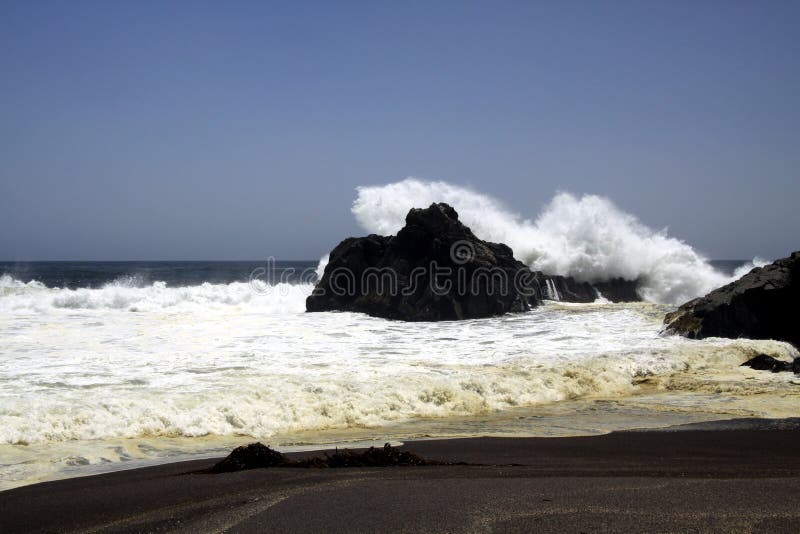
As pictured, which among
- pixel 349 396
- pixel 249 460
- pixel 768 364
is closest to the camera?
pixel 249 460

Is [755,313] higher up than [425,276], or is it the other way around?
[425,276]

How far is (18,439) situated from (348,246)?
716 inches

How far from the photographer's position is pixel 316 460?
5.63 metres

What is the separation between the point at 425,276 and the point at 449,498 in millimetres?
19268

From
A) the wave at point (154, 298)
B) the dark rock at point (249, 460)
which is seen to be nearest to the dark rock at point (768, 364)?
the dark rock at point (249, 460)

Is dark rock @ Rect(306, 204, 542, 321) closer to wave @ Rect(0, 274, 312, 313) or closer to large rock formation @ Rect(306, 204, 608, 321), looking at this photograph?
large rock formation @ Rect(306, 204, 608, 321)

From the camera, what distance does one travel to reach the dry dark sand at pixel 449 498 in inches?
149

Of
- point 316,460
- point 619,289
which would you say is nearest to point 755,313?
point 316,460

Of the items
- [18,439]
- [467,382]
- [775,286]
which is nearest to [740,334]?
[775,286]

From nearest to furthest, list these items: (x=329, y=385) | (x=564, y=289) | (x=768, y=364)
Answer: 1. (x=329, y=385)
2. (x=768, y=364)
3. (x=564, y=289)

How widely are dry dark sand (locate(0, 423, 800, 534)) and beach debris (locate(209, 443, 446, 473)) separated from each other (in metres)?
0.21

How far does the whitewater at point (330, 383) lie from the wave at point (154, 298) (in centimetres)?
704

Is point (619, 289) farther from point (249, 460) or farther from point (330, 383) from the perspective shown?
point (249, 460)

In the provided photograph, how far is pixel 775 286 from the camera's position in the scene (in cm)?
1599
